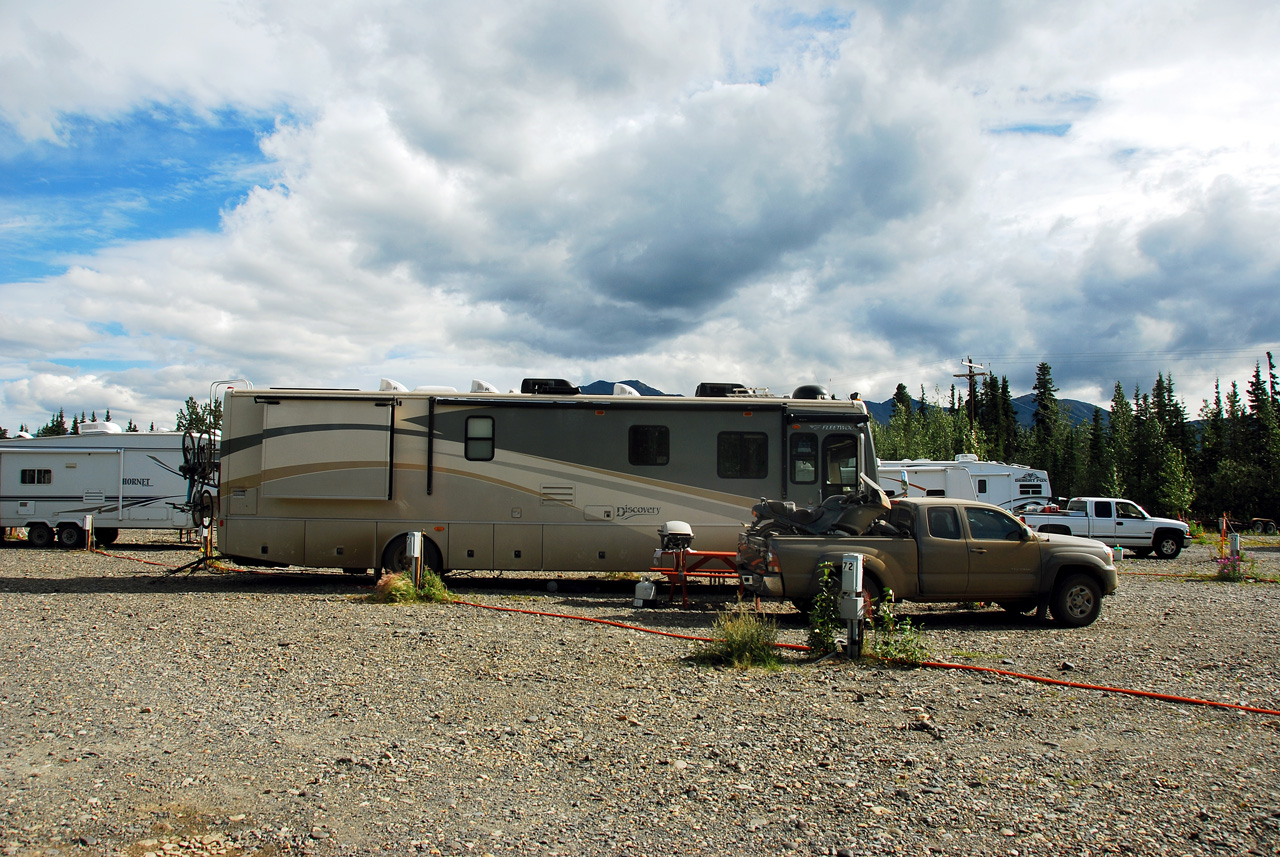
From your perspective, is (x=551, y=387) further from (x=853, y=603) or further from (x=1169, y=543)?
(x=1169, y=543)

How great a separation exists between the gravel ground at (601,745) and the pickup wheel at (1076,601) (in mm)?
547

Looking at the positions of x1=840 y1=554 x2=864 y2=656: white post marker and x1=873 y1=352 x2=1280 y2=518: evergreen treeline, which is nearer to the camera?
x1=840 y1=554 x2=864 y2=656: white post marker

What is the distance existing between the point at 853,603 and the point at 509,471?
7.08m

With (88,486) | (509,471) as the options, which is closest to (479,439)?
(509,471)

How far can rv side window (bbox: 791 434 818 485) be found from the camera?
13.5 metres

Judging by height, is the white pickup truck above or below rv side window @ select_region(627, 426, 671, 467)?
below

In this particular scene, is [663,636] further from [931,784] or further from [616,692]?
[931,784]

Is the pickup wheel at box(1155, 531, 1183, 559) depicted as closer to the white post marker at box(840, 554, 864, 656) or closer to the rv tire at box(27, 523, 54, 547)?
the white post marker at box(840, 554, 864, 656)

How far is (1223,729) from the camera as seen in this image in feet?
19.3

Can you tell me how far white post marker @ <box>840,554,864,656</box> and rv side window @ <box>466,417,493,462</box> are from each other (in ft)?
23.6

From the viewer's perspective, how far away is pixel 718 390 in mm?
14195

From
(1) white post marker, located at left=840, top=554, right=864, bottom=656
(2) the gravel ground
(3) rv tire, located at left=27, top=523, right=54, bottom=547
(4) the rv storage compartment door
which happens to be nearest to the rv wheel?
(3) rv tire, located at left=27, top=523, right=54, bottom=547

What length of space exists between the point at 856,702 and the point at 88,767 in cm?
531

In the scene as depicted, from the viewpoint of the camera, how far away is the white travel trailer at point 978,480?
2756 cm
